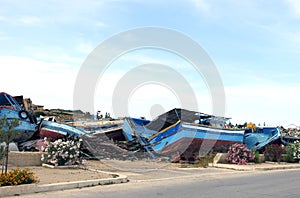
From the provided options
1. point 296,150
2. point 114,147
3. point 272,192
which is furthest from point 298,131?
point 272,192

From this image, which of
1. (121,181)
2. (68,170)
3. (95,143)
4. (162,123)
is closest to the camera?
(121,181)

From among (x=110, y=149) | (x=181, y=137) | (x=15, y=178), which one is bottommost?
(x=15, y=178)

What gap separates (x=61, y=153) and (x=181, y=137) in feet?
31.2

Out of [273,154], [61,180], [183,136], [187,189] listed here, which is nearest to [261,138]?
[273,154]

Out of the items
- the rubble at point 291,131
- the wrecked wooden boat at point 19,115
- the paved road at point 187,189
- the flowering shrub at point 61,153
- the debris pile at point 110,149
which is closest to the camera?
the paved road at point 187,189

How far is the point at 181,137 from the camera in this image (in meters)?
23.3

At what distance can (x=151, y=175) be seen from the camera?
15.4 meters

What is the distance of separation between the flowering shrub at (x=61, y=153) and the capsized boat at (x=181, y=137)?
786 cm

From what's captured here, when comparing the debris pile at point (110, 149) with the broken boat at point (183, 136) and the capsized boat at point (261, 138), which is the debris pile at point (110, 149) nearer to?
the broken boat at point (183, 136)

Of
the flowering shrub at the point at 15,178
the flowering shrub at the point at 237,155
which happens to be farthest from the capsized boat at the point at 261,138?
the flowering shrub at the point at 15,178

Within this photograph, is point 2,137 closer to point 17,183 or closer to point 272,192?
point 17,183

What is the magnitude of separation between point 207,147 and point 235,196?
13835 millimetres

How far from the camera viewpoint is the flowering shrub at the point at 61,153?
51.7ft

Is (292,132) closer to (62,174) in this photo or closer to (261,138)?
(261,138)
